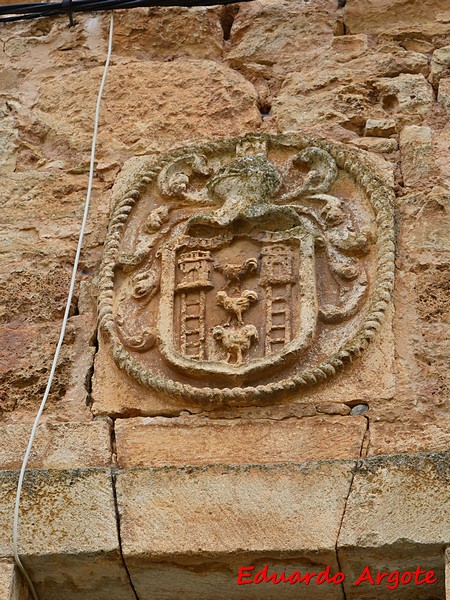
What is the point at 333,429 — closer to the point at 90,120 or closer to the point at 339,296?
the point at 339,296

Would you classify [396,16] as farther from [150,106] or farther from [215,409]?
[215,409]

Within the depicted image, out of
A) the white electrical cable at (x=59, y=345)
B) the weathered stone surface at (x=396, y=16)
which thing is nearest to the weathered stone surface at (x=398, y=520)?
the white electrical cable at (x=59, y=345)

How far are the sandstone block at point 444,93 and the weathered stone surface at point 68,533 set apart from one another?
69.4 inches

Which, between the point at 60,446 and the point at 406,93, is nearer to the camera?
the point at 60,446

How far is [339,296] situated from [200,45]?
4.60 ft

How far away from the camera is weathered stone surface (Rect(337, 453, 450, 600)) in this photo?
10.6 feet

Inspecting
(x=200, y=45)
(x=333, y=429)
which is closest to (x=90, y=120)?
(x=200, y=45)

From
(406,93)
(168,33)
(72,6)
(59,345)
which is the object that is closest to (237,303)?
(59,345)

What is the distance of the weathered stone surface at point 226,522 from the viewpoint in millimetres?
3293

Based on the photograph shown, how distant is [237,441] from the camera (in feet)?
11.6

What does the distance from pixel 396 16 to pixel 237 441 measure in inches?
75.1
